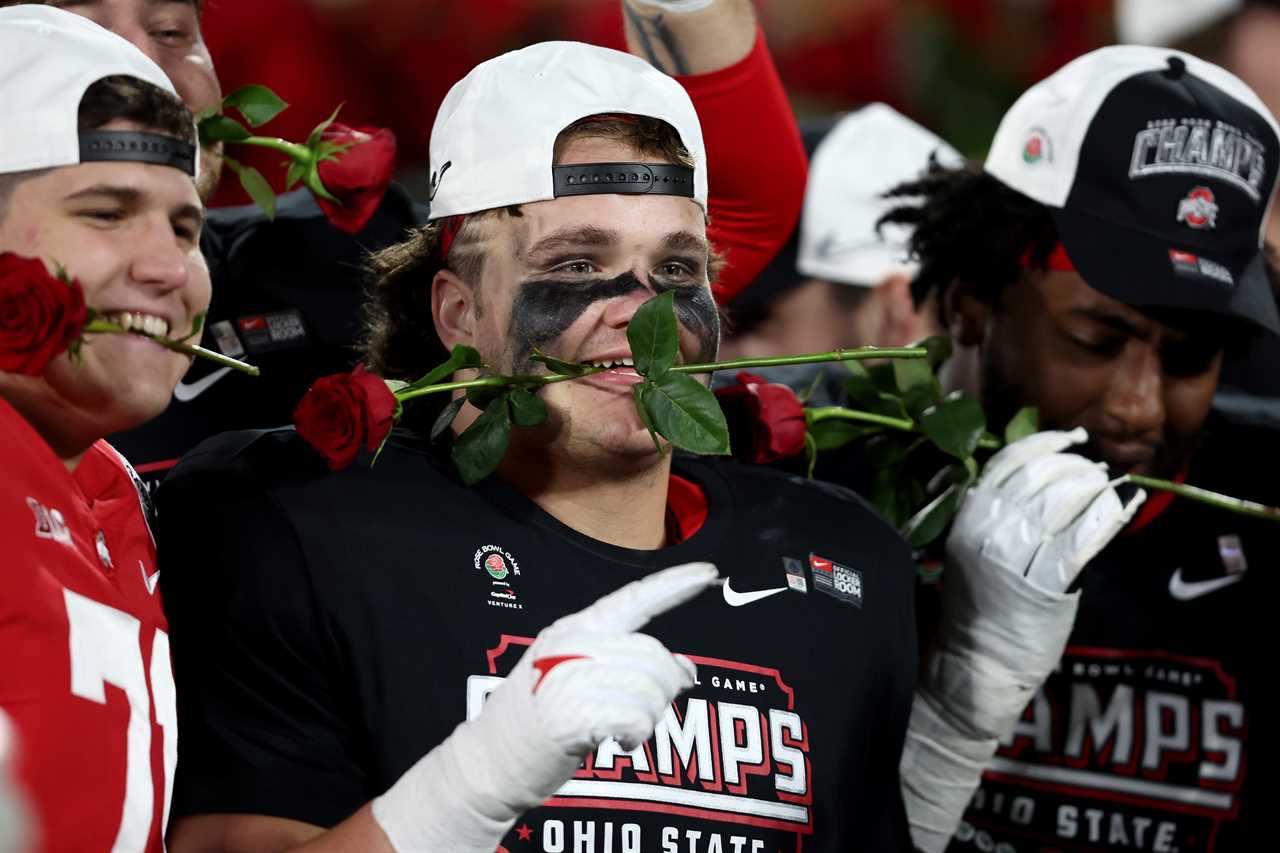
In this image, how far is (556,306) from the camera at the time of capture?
1.98 meters

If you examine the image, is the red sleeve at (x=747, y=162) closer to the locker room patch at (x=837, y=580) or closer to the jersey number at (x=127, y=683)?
the locker room patch at (x=837, y=580)

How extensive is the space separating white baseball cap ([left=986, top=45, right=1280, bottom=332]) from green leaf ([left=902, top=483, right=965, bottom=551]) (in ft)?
1.32

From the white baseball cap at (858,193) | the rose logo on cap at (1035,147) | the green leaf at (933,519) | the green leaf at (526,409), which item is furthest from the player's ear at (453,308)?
the white baseball cap at (858,193)

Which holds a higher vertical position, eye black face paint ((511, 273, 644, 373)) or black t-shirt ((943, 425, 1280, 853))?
eye black face paint ((511, 273, 644, 373))

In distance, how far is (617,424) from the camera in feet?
6.35

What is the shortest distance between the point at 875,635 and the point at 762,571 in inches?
6.3

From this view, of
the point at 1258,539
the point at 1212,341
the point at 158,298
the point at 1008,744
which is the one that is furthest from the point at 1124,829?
the point at 158,298

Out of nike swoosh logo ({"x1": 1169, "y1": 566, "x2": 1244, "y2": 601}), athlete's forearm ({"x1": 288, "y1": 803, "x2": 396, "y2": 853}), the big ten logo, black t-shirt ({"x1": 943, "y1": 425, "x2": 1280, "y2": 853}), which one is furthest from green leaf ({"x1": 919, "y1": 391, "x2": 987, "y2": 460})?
the big ten logo

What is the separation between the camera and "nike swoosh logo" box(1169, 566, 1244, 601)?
2695 mm

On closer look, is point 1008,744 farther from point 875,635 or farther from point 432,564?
point 432,564

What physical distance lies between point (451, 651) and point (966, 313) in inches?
53.3

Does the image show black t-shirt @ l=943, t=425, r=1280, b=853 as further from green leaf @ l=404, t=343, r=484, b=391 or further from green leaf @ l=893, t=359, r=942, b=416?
green leaf @ l=404, t=343, r=484, b=391

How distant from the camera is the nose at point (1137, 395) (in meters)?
2.61

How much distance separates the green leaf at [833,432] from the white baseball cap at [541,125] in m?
0.51
